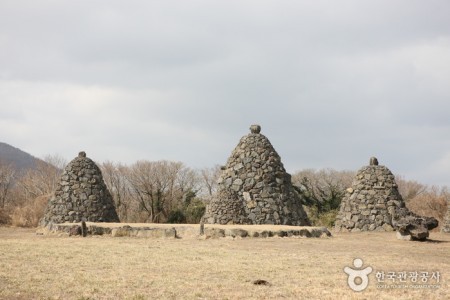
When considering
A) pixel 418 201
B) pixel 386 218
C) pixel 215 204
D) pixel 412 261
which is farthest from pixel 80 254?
pixel 418 201

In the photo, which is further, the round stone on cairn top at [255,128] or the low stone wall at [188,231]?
the round stone on cairn top at [255,128]

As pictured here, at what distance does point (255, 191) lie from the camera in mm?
20734

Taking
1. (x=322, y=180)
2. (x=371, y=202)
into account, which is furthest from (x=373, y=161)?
(x=322, y=180)

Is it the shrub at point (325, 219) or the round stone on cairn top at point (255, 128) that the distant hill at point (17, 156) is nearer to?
the shrub at point (325, 219)

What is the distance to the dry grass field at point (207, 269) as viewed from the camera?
7277 mm

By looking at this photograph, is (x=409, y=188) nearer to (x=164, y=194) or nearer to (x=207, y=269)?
(x=164, y=194)

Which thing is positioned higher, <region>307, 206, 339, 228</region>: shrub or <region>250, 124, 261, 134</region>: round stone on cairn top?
<region>250, 124, 261, 134</region>: round stone on cairn top

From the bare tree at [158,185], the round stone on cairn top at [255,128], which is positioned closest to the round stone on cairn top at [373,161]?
the round stone on cairn top at [255,128]

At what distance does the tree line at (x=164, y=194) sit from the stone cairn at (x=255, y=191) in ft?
29.8

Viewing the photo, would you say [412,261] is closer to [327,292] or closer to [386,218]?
[327,292]

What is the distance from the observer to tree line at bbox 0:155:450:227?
30984 mm

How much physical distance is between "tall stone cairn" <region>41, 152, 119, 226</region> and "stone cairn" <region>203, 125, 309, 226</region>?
5.23 meters

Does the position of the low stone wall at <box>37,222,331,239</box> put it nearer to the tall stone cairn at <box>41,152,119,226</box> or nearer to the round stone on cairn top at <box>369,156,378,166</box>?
the tall stone cairn at <box>41,152,119,226</box>

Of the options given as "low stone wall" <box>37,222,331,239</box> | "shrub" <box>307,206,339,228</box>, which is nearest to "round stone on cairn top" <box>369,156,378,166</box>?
"shrub" <box>307,206,339,228</box>
